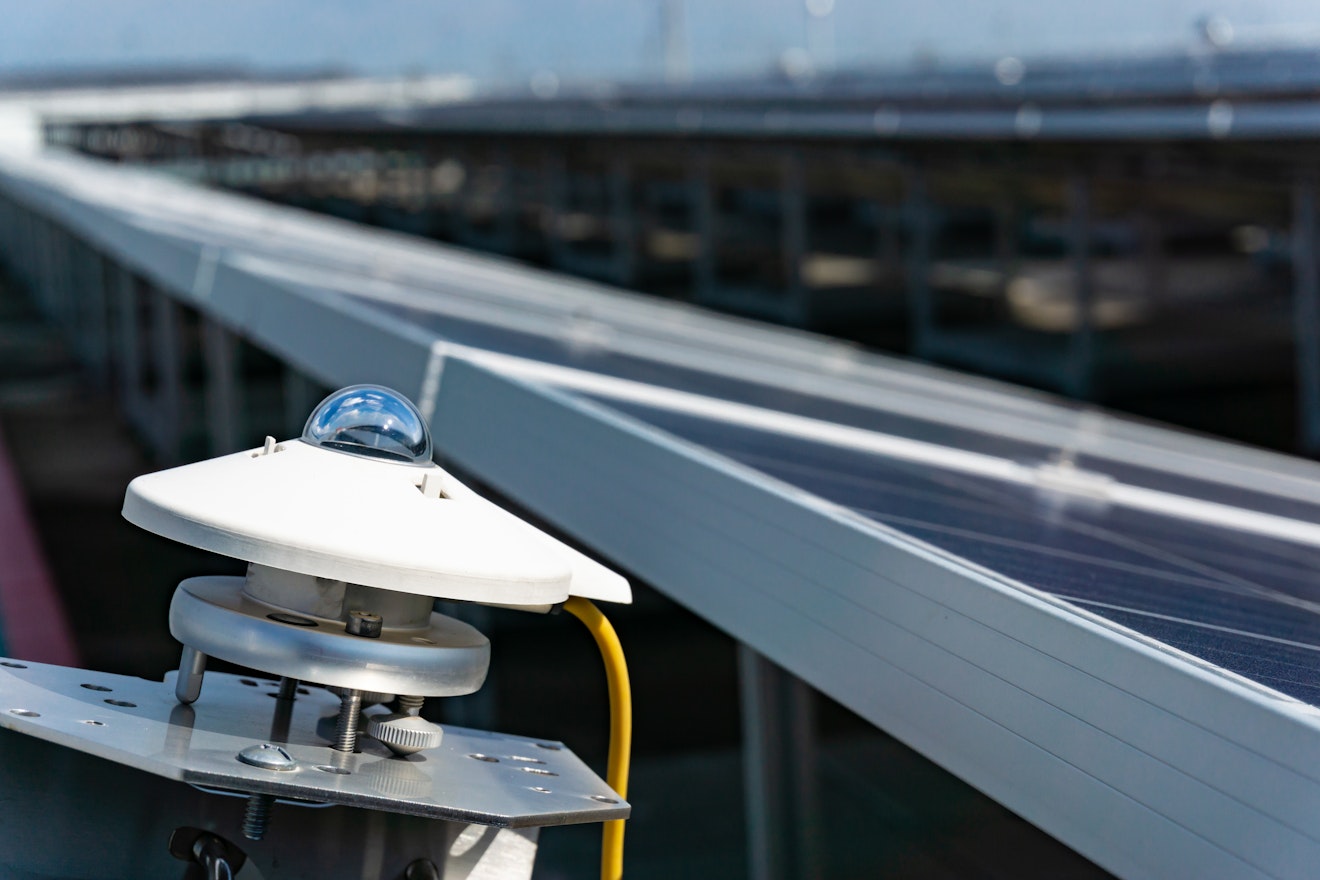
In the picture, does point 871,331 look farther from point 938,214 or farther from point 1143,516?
point 1143,516

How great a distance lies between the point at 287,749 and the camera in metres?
2.25

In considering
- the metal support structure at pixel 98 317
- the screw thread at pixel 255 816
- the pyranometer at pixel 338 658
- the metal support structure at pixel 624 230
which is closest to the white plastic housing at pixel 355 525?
the pyranometer at pixel 338 658

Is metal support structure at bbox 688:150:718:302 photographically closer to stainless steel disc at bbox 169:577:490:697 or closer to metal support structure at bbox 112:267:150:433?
metal support structure at bbox 112:267:150:433

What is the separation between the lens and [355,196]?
4419 cm

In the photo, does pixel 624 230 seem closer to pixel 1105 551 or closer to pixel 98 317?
pixel 98 317

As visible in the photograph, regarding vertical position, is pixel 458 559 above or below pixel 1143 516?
above

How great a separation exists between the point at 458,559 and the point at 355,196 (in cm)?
4367

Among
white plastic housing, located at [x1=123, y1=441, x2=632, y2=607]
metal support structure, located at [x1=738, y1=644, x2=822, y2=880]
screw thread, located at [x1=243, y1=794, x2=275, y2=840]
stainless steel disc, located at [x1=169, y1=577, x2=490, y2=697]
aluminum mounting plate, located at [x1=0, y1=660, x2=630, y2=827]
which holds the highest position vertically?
white plastic housing, located at [x1=123, y1=441, x2=632, y2=607]

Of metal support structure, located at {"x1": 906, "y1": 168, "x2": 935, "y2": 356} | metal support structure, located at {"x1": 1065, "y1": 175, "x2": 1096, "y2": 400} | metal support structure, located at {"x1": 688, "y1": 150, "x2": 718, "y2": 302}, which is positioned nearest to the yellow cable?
metal support structure, located at {"x1": 1065, "y1": 175, "x2": 1096, "y2": 400}

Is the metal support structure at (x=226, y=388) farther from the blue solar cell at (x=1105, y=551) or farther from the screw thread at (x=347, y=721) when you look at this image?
the screw thread at (x=347, y=721)

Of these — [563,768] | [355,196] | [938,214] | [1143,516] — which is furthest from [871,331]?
[355,196]

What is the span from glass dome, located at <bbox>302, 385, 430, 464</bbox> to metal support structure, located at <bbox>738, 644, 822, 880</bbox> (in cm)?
163

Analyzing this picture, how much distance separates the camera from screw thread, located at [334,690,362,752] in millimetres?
2258

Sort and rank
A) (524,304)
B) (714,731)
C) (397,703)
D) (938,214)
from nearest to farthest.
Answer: (397,703) < (714,731) < (524,304) < (938,214)
